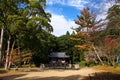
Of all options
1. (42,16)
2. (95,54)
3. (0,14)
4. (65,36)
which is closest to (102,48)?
(95,54)

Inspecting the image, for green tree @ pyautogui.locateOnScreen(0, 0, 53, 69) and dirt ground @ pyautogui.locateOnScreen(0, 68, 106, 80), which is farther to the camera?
green tree @ pyautogui.locateOnScreen(0, 0, 53, 69)

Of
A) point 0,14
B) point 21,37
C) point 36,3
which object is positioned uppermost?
point 36,3

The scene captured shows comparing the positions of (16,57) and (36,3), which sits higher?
(36,3)

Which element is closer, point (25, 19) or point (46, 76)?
point (46, 76)

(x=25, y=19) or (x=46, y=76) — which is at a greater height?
(x=25, y=19)

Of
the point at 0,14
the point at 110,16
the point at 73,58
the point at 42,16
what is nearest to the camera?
the point at 110,16

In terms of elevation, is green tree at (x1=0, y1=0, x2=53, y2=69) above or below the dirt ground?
above

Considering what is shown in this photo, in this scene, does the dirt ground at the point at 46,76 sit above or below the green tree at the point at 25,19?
below

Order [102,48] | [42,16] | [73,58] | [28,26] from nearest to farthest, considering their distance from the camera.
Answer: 1. [28,26]
2. [42,16]
3. [102,48]
4. [73,58]

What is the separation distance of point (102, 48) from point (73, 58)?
747 inches

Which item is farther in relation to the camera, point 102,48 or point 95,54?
point 95,54

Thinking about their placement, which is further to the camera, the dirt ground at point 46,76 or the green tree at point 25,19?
the green tree at point 25,19

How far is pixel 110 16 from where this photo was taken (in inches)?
478

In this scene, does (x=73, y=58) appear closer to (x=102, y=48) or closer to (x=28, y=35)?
(x=102, y=48)
